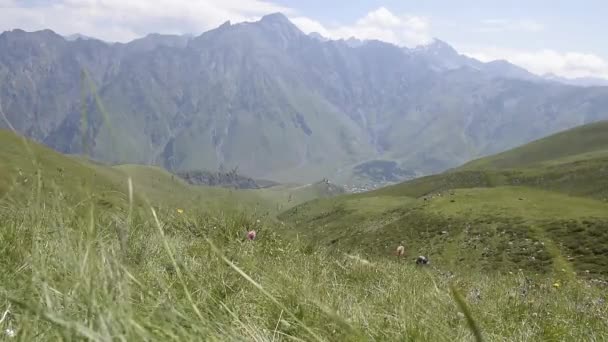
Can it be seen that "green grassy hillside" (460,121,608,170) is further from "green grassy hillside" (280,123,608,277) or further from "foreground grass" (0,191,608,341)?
"foreground grass" (0,191,608,341)

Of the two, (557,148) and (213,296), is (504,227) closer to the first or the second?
(213,296)

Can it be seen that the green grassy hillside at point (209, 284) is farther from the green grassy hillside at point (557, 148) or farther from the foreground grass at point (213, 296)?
the green grassy hillside at point (557, 148)

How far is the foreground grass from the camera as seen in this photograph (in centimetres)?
178

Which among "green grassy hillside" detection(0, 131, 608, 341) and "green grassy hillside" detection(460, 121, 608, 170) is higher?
"green grassy hillside" detection(0, 131, 608, 341)

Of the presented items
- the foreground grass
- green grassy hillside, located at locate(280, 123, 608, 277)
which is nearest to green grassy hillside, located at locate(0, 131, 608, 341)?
the foreground grass

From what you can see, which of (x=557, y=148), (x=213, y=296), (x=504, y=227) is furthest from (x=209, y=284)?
(x=557, y=148)

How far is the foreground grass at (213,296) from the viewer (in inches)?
70.0

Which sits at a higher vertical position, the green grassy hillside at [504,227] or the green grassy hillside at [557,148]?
the green grassy hillside at [504,227]

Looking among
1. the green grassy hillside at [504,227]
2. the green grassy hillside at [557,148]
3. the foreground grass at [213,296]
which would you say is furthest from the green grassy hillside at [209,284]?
the green grassy hillside at [557,148]

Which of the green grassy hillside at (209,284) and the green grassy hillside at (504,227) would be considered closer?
the green grassy hillside at (209,284)

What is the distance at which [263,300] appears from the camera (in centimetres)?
357

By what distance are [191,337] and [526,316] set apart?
3934 millimetres

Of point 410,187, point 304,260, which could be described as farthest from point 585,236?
point 410,187

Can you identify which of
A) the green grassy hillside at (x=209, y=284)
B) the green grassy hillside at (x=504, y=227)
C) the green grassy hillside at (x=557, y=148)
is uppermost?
the green grassy hillside at (x=209, y=284)
